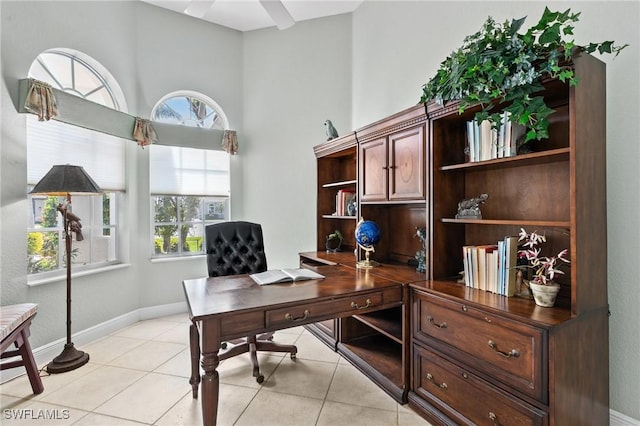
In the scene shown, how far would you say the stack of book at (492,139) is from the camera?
5.62 feet

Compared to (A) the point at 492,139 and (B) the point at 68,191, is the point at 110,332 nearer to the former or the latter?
(B) the point at 68,191

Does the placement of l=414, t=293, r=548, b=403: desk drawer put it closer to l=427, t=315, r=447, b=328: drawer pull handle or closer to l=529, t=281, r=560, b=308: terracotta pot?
l=427, t=315, r=447, b=328: drawer pull handle

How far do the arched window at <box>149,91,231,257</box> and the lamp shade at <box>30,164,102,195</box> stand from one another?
46.5 inches

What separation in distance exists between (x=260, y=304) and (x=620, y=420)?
1.97 meters

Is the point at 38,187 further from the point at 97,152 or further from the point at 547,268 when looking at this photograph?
the point at 547,268

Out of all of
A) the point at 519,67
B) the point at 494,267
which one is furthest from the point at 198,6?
the point at 494,267

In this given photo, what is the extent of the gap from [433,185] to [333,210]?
171 centimetres

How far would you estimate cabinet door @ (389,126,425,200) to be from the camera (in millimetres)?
2184

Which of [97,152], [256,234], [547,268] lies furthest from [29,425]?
[547,268]

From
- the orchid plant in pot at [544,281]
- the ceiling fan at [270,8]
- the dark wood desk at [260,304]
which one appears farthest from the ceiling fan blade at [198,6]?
the orchid plant in pot at [544,281]

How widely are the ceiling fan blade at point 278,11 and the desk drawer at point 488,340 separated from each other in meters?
2.17

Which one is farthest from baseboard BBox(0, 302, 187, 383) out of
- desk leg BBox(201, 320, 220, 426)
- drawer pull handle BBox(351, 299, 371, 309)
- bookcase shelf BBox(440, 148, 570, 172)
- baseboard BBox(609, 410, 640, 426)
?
baseboard BBox(609, 410, 640, 426)

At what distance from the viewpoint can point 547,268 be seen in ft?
5.21

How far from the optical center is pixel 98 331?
10.4 ft
